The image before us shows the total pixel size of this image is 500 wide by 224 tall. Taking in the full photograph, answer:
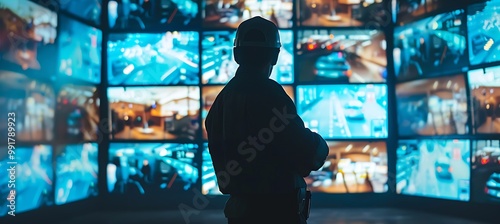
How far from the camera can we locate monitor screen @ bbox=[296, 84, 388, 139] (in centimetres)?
556

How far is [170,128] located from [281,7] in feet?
5.85

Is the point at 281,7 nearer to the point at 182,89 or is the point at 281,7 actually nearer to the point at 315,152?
the point at 182,89

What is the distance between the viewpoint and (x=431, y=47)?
5156 mm

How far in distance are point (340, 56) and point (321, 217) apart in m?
1.78

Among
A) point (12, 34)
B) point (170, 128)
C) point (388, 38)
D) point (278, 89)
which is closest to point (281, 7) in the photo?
point (388, 38)

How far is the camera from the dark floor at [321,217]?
468cm

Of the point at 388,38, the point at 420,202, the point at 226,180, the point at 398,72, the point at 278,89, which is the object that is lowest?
the point at 420,202

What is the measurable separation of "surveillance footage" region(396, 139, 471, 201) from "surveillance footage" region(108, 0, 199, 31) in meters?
2.70

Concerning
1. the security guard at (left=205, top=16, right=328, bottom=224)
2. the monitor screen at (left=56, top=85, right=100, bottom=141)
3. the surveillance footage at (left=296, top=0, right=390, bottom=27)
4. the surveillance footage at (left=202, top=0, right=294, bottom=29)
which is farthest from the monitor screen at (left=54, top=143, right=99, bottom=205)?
the security guard at (left=205, top=16, right=328, bottom=224)

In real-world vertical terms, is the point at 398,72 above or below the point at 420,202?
above

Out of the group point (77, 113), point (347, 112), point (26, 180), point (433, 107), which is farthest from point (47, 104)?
point (433, 107)

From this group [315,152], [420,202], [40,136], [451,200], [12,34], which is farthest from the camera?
[420,202]

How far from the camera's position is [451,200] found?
493 centimetres

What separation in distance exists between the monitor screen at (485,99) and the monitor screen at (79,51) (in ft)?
12.2
